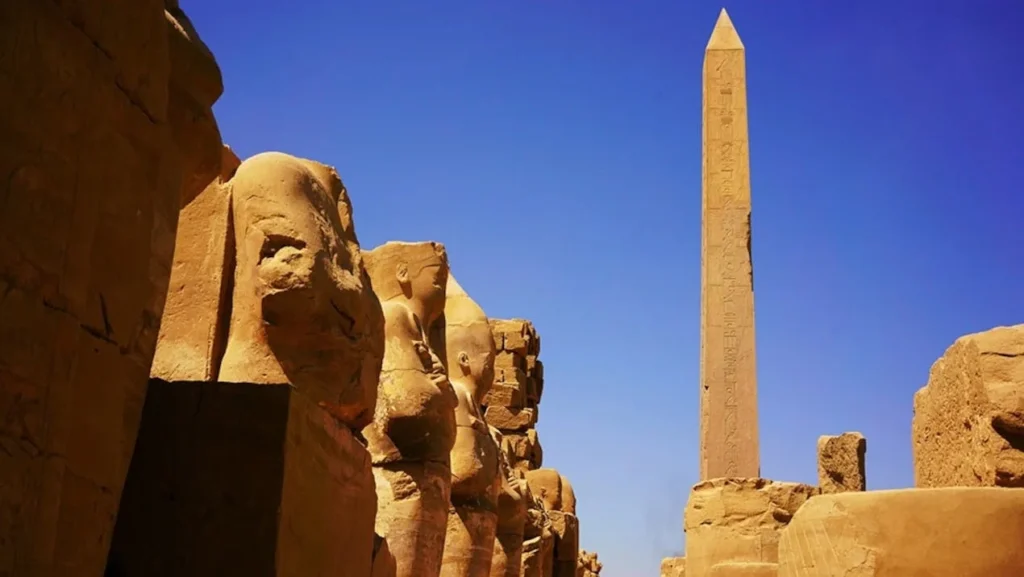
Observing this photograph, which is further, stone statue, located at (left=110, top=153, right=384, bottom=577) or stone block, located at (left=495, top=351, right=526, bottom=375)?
stone block, located at (left=495, top=351, right=526, bottom=375)

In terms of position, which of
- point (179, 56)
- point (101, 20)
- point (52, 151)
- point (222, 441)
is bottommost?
point (222, 441)

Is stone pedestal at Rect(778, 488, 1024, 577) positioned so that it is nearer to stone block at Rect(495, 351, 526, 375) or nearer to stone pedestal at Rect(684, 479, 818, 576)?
stone pedestal at Rect(684, 479, 818, 576)

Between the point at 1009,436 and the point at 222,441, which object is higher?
the point at 1009,436

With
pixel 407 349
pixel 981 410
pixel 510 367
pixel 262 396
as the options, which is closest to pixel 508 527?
pixel 407 349

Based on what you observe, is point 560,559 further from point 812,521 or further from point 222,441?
point 222,441

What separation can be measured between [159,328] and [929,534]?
2.57m

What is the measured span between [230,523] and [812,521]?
2447 mm

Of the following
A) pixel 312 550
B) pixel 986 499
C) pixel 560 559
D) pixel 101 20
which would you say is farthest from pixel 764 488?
pixel 101 20

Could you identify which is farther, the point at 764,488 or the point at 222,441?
the point at 764,488

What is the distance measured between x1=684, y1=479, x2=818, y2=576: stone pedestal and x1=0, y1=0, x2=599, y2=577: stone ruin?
5.23m

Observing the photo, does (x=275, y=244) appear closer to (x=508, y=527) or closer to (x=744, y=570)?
(x=508, y=527)

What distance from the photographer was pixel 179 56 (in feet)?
8.36

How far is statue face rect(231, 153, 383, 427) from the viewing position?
10.8ft

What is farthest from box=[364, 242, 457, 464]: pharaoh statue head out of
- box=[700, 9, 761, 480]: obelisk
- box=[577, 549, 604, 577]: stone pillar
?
box=[577, 549, 604, 577]: stone pillar
